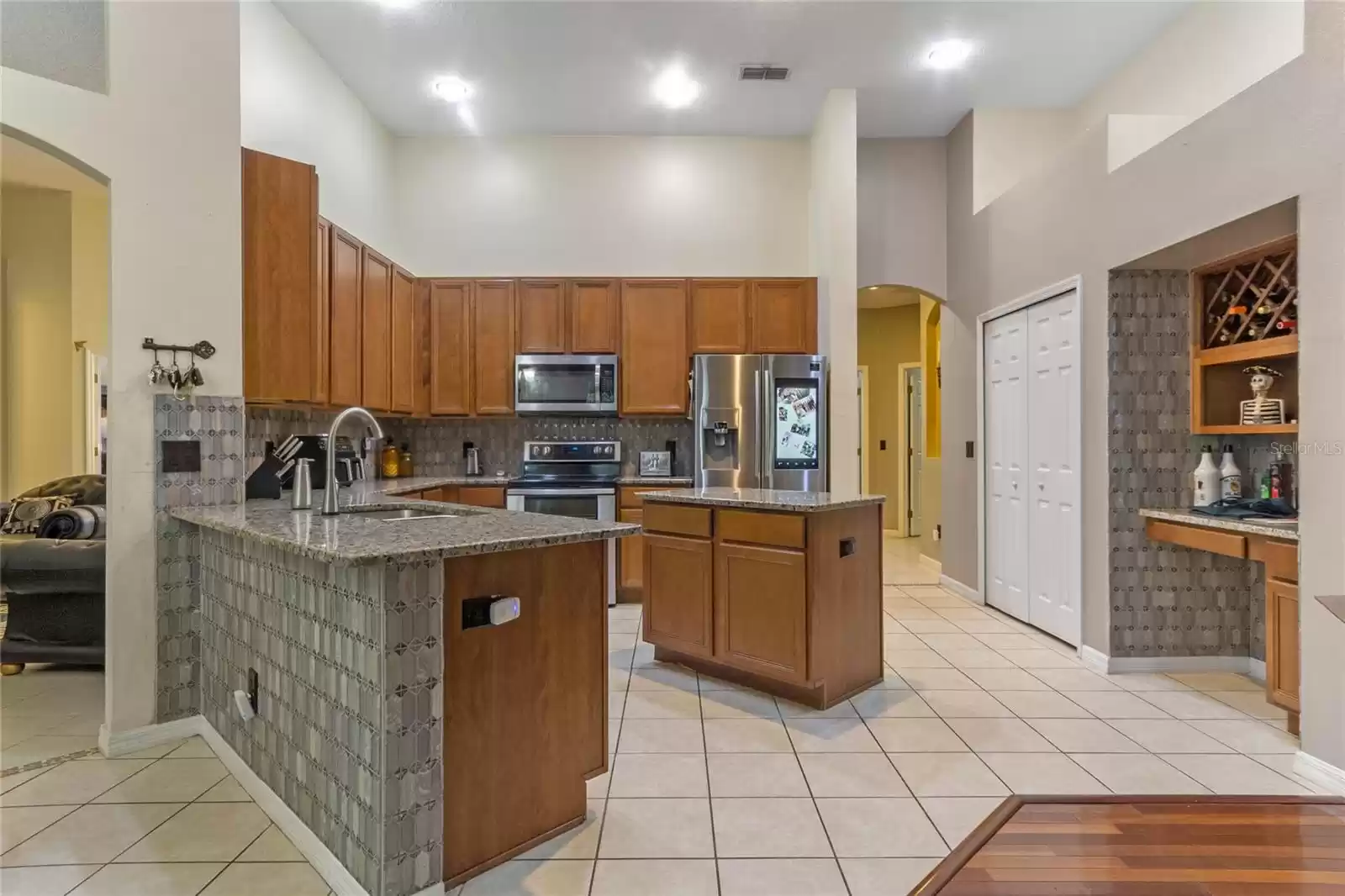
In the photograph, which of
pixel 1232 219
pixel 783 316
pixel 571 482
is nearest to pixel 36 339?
pixel 571 482

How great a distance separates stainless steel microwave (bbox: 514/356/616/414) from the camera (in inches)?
193

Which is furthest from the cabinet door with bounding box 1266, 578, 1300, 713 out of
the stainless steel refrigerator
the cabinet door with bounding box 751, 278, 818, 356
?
the cabinet door with bounding box 751, 278, 818, 356

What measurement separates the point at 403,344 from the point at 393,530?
3106 millimetres

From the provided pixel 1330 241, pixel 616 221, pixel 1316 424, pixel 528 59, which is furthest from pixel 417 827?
pixel 616 221

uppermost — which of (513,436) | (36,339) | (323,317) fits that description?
(36,339)

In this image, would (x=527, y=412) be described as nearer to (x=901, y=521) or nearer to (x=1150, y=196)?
(x=1150, y=196)

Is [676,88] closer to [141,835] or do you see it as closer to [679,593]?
[679,593]

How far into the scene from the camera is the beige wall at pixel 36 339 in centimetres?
515

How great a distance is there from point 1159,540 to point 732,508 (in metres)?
2.18

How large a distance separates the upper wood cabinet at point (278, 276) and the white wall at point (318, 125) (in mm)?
508

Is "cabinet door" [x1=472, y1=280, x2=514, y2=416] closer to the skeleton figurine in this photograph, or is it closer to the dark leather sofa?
the dark leather sofa

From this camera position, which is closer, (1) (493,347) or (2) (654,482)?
(2) (654,482)

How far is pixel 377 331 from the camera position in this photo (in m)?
4.17

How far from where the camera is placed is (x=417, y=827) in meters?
1.57
